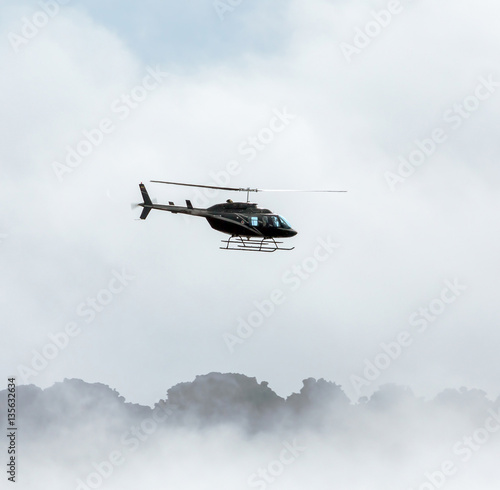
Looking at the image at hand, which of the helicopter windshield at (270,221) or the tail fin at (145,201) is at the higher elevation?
the tail fin at (145,201)

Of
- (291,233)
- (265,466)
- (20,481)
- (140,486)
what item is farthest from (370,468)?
(291,233)

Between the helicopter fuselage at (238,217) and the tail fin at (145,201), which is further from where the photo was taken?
the tail fin at (145,201)

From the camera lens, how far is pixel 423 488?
193m

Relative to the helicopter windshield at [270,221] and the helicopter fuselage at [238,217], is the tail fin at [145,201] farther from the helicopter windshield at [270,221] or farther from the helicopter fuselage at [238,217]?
the helicopter windshield at [270,221]

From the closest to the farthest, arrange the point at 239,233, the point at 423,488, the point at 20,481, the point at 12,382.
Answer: the point at 239,233 → the point at 12,382 → the point at 20,481 → the point at 423,488

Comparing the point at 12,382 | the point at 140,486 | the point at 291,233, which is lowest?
the point at 291,233

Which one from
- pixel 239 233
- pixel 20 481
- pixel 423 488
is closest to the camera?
pixel 239 233

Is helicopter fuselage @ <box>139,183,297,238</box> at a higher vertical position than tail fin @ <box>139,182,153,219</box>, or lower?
lower

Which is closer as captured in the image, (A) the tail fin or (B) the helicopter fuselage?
(B) the helicopter fuselage

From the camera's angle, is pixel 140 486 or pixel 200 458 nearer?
pixel 140 486

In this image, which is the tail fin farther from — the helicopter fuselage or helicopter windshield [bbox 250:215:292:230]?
helicopter windshield [bbox 250:215:292:230]

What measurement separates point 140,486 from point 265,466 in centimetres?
2348

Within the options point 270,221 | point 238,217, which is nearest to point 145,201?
point 238,217

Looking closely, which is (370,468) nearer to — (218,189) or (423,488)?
(423,488)
